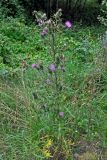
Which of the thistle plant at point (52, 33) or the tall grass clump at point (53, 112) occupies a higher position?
the thistle plant at point (52, 33)

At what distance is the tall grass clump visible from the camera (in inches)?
161

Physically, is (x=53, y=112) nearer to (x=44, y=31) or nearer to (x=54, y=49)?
(x=54, y=49)

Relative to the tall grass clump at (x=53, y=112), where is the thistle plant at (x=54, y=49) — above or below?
above

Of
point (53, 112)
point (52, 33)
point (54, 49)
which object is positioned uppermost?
point (52, 33)

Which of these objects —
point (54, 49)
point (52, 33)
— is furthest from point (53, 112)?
point (52, 33)

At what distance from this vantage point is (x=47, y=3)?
12078mm

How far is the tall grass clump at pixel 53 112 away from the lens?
4082mm

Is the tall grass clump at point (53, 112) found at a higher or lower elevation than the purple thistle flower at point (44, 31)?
lower

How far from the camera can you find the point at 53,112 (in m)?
4.27

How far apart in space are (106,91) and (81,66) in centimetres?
93

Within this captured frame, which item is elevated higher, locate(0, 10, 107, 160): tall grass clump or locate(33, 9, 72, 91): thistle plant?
locate(33, 9, 72, 91): thistle plant

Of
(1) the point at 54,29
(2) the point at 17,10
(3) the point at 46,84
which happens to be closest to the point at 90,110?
(3) the point at 46,84

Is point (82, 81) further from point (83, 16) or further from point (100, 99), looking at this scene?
point (83, 16)

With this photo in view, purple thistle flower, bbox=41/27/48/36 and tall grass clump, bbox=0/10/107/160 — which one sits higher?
purple thistle flower, bbox=41/27/48/36
